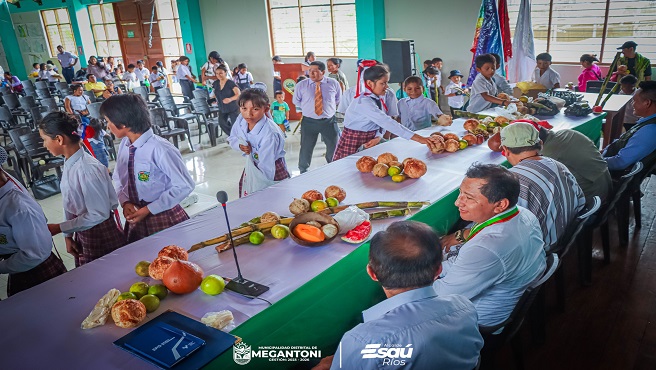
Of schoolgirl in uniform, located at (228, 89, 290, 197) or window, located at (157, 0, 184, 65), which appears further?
window, located at (157, 0, 184, 65)

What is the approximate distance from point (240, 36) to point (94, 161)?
10999 millimetres

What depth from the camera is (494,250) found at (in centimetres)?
198

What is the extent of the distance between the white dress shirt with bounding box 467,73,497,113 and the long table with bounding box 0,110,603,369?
9.49ft

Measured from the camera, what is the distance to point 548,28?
8.75m

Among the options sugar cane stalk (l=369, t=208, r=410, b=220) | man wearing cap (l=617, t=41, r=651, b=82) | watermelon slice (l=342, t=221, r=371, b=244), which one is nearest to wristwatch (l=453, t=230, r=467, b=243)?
sugar cane stalk (l=369, t=208, r=410, b=220)

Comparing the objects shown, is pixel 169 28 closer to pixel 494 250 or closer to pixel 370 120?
pixel 370 120

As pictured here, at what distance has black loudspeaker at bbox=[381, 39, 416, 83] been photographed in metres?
8.02

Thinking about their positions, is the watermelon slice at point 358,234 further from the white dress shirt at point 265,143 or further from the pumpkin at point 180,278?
the white dress shirt at point 265,143

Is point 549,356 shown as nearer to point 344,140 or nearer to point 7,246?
point 344,140

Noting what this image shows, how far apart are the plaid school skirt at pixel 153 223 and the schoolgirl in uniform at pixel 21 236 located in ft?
1.86

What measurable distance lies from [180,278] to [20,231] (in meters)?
1.03

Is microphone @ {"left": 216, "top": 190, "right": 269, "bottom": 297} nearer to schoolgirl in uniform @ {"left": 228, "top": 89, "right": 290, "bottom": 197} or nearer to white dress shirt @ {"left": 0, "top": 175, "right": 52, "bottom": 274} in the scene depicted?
white dress shirt @ {"left": 0, "top": 175, "right": 52, "bottom": 274}

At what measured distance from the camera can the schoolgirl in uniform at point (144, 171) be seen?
107 inches

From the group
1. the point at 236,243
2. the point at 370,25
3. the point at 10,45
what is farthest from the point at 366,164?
the point at 10,45
